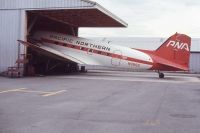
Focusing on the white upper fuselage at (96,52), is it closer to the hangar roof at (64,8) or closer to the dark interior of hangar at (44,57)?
the dark interior of hangar at (44,57)

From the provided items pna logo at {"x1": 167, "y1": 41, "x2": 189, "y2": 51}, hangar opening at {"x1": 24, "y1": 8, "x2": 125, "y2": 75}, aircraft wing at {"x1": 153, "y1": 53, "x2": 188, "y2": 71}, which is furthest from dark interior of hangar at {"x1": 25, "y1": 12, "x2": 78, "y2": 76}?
pna logo at {"x1": 167, "y1": 41, "x2": 189, "y2": 51}

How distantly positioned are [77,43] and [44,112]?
24.1m

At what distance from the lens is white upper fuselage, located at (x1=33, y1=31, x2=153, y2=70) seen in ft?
111

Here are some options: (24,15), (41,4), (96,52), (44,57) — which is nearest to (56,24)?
(44,57)

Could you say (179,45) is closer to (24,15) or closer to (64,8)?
(64,8)

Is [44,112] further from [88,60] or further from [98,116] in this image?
[88,60]

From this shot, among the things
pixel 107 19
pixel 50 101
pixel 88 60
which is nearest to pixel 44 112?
pixel 50 101

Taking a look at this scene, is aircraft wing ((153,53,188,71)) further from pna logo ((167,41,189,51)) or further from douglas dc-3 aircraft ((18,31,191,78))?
pna logo ((167,41,189,51))

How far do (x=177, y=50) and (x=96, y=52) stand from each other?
697cm

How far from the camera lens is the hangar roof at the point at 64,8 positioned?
30.8 m

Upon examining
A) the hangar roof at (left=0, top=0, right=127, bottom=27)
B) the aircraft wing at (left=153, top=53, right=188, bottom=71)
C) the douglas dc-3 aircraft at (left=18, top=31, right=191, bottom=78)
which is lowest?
the aircraft wing at (left=153, top=53, right=188, bottom=71)

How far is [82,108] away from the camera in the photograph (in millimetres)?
13508

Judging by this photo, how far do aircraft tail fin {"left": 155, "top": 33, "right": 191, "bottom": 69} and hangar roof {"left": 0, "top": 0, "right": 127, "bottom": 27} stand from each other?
5477mm

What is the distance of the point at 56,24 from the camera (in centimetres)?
4147
